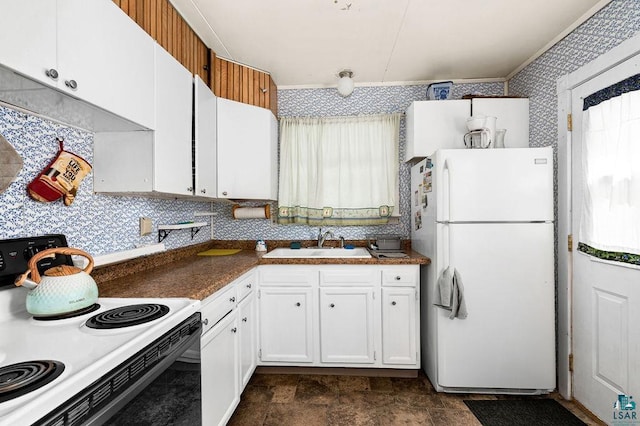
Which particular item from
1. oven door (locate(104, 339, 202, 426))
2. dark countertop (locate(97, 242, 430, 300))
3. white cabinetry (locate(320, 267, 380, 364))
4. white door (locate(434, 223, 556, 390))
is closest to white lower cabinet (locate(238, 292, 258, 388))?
dark countertop (locate(97, 242, 430, 300))

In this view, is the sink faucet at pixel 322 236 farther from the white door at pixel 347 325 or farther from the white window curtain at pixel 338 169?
the white door at pixel 347 325

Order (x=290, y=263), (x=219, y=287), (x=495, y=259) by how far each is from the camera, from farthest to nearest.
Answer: (x=290, y=263)
(x=495, y=259)
(x=219, y=287)

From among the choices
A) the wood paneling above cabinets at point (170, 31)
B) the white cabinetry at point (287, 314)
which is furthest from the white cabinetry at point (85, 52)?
the white cabinetry at point (287, 314)

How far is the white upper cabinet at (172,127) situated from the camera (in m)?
1.59

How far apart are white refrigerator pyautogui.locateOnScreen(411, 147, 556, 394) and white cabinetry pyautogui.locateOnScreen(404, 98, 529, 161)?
1.71 ft

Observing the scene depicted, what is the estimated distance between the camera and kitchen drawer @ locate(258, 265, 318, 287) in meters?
2.37

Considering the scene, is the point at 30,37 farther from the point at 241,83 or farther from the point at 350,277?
the point at 350,277

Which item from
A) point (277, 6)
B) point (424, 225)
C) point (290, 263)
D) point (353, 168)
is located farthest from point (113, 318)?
point (353, 168)

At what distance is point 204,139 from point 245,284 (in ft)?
3.35

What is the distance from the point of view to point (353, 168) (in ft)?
9.62

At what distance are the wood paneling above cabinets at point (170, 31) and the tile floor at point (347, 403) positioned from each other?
226cm

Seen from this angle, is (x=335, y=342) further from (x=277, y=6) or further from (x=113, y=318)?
(x=277, y=6)

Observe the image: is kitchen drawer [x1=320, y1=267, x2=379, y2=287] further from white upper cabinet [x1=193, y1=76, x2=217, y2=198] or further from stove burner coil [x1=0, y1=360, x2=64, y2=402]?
stove burner coil [x1=0, y1=360, x2=64, y2=402]

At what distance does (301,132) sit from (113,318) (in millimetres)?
2254
